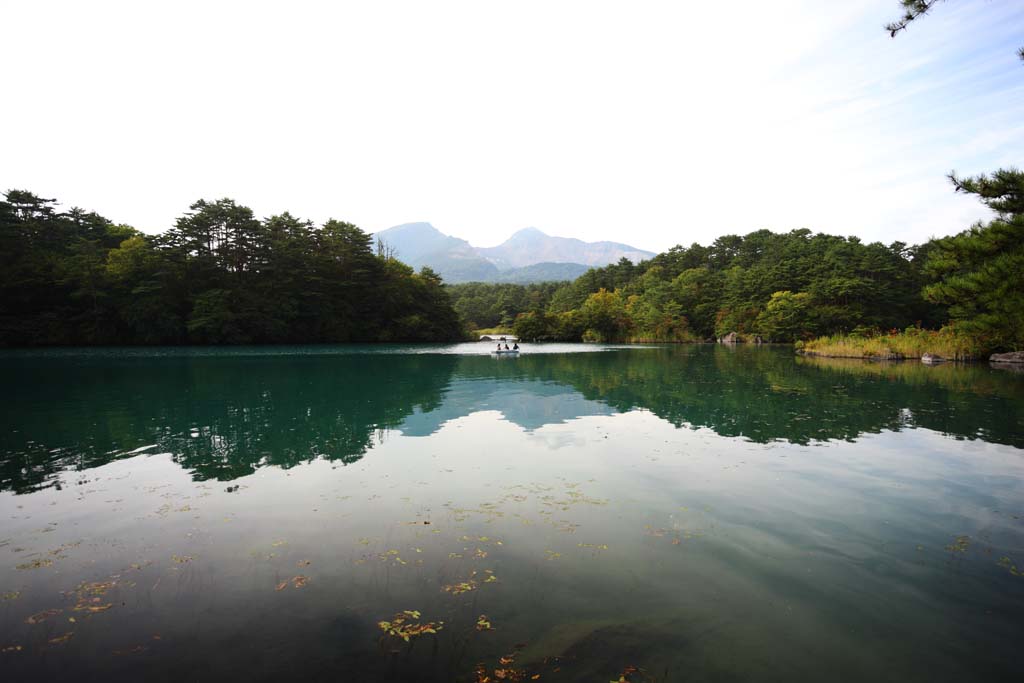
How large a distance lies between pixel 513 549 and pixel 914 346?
38295 millimetres

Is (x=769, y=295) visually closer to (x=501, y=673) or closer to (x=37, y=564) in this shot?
(x=501, y=673)

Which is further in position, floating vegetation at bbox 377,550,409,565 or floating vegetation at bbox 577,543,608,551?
floating vegetation at bbox 577,543,608,551

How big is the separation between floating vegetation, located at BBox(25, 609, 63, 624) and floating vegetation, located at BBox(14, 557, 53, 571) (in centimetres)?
121

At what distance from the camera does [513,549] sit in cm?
573

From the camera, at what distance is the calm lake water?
385 cm

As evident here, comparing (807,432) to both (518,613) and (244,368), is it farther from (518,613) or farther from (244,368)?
(244,368)

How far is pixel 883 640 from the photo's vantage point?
4020mm

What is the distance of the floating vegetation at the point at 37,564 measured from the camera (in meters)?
5.32

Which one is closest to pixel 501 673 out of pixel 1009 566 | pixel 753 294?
pixel 1009 566

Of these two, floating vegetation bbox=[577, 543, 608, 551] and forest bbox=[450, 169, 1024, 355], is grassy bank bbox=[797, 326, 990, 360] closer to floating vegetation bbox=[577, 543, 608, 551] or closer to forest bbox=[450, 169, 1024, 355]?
forest bbox=[450, 169, 1024, 355]

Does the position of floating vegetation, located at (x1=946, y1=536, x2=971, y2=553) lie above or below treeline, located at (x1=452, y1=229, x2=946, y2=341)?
below

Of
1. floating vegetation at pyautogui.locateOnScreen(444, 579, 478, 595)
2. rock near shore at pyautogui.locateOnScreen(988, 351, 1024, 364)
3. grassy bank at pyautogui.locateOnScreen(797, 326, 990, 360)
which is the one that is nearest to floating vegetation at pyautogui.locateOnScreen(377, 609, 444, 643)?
floating vegetation at pyautogui.locateOnScreen(444, 579, 478, 595)

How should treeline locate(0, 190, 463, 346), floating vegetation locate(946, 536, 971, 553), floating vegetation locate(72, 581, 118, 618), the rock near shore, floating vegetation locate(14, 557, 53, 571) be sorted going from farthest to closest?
treeline locate(0, 190, 463, 346) < the rock near shore < floating vegetation locate(946, 536, 971, 553) < floating vegetation locate(14, 557, 53, 571) < floating vegetation locate(72, 581, 118, 618)

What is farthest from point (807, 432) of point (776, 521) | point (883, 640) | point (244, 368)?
point (244, 368)
